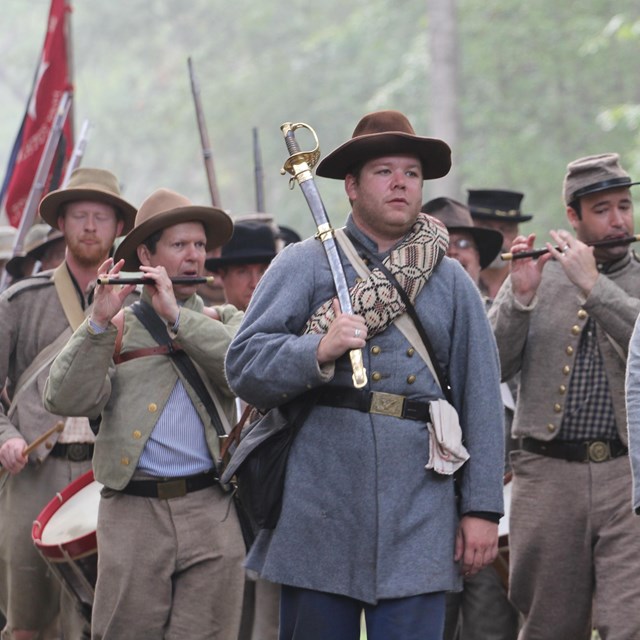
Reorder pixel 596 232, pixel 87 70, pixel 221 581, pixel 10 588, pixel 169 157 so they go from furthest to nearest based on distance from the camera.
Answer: pixel 87 70 → pixel 169 157 → pixel 10 588 → pixel 596 232 → pixel 221 581

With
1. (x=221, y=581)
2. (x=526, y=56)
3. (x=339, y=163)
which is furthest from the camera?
(x=526, y=56)

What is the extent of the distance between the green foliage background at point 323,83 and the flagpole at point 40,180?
9.70m

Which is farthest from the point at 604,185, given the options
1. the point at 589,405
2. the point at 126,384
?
the point at 126,384

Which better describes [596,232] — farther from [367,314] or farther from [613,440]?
[367,314]

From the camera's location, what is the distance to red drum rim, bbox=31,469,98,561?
7.28 metres

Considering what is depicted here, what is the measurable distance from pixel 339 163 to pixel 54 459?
2.89m

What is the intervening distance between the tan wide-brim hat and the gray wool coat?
2634mm

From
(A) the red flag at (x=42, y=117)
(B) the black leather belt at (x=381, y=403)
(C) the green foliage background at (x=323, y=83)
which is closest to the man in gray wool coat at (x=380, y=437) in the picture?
(B) the black leather belt at (x=381, y=403)

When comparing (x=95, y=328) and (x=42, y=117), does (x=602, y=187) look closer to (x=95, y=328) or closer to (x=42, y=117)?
(x=95, y=328)

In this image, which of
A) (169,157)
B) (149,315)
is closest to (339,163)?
(149,315)

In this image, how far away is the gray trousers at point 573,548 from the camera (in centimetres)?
705

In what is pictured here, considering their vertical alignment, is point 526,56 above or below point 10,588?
above

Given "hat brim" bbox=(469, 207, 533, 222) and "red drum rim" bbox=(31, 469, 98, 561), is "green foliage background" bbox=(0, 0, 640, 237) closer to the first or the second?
"hat brim" bbox=(469, 207, 533, 222)

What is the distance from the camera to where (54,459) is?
26.7 feet
